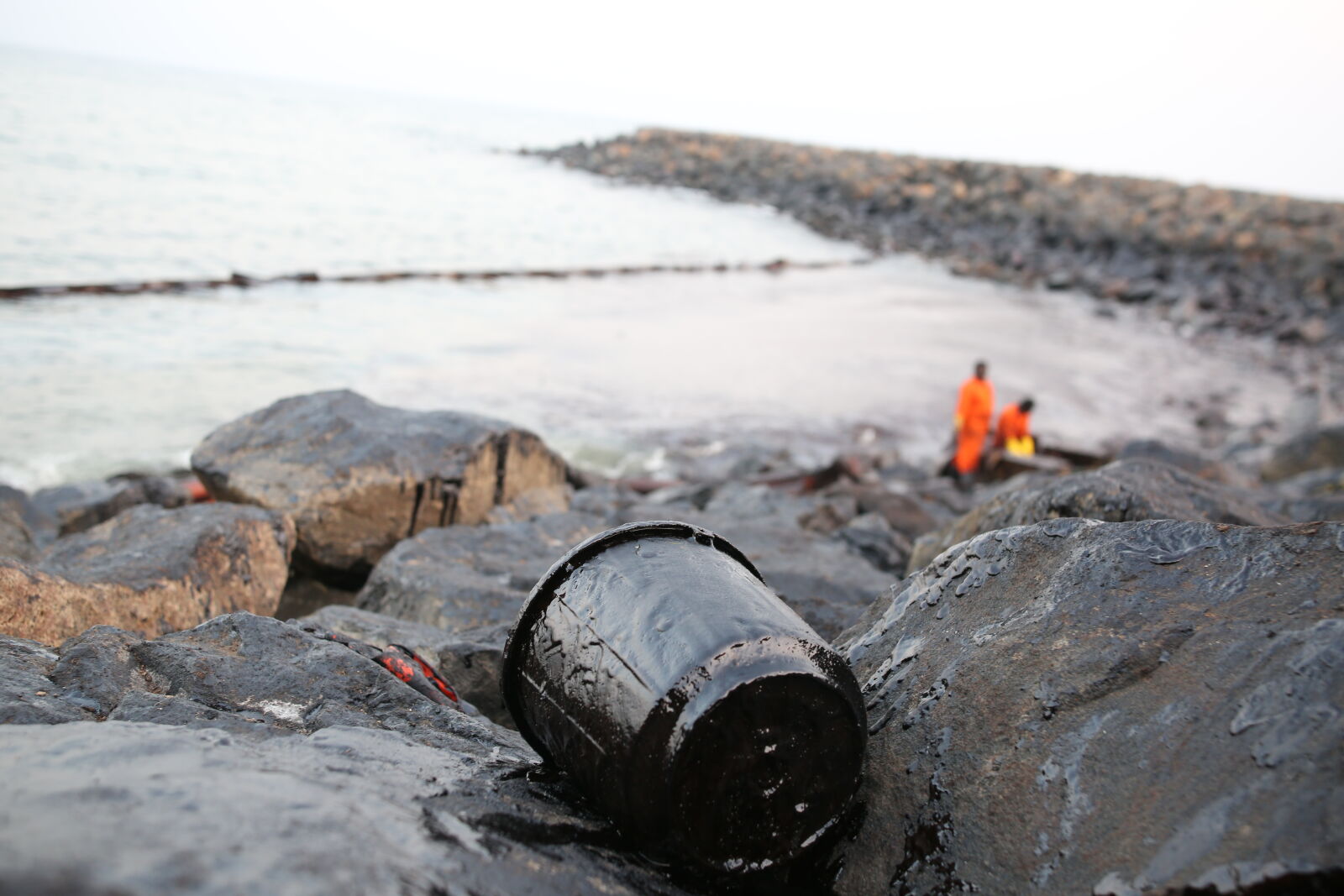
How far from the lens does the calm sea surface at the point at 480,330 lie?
10.6m

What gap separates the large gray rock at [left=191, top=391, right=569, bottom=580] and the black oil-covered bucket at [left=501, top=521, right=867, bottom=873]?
3185 millimetres

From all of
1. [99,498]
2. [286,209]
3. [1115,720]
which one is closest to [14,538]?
[99,498]

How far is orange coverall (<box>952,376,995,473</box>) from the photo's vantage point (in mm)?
9734

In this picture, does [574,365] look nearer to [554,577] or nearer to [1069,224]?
[554,577]

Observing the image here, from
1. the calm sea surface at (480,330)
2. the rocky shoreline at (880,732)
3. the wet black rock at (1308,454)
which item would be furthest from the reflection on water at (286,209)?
the wet black rock at (1308,454)

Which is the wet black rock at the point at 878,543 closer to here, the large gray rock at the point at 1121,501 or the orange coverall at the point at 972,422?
the large gray rock at the point at 1121,501

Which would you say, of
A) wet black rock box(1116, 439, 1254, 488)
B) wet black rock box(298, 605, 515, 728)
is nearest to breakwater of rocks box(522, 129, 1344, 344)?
wet black rock box(1116, 439, 1254, 488)

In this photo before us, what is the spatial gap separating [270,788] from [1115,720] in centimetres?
177

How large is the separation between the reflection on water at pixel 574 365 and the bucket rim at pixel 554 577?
24.1ft

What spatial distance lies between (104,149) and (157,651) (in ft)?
111

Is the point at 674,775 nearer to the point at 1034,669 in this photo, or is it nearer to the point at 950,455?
the point at 1034,669

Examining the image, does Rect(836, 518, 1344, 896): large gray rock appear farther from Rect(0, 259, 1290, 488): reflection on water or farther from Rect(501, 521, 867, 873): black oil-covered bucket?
Rect(0, 259, 1290, 488): reflection on water

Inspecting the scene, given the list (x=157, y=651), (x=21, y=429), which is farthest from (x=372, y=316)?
(x=157, y=651)

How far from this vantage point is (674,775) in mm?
1924
